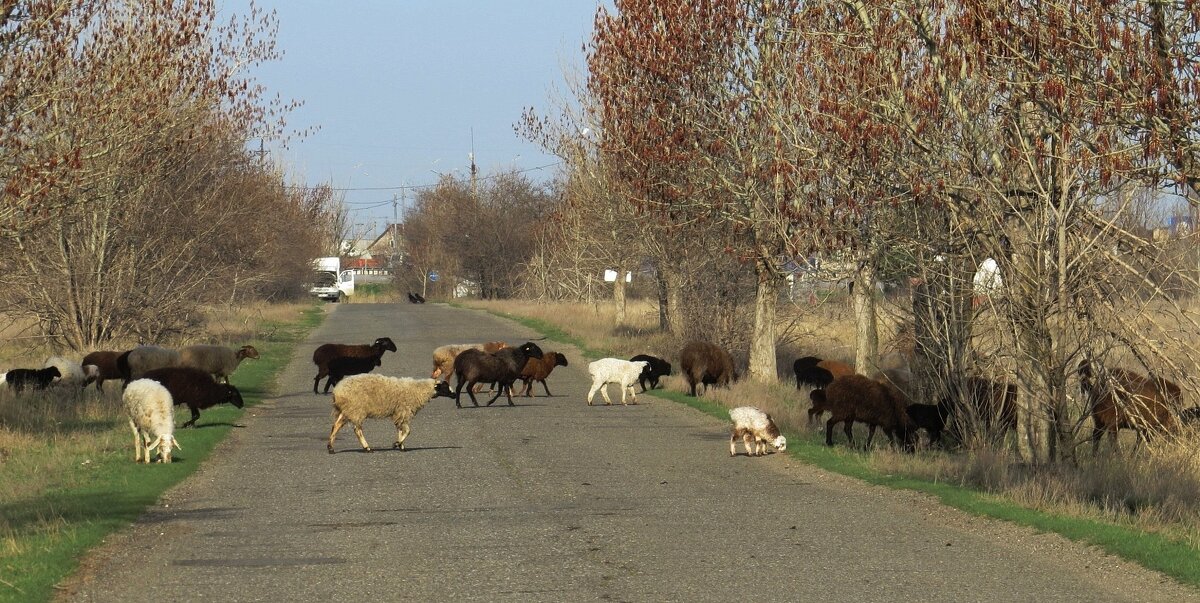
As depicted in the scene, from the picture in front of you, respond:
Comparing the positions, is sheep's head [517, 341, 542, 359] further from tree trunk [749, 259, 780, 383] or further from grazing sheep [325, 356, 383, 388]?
tree trunk [749, 259, 780, 383]

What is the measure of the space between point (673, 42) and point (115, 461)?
40.3ft

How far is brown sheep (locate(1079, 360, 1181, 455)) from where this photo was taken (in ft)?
51.2

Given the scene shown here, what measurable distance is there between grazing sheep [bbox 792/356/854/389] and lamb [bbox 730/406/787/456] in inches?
318

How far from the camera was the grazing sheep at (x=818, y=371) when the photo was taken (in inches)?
1033

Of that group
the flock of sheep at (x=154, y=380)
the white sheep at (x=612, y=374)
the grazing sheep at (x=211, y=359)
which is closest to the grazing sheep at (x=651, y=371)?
the white sheep at (x=612, y=374)

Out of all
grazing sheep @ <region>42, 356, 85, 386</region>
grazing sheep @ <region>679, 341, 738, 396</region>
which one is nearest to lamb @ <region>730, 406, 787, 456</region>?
grazing sheep @ <region>679, 341, 738, 396</region>

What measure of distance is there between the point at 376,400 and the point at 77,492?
13.3 feet

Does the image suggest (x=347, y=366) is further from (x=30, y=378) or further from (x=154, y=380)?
(x=154, y=380)

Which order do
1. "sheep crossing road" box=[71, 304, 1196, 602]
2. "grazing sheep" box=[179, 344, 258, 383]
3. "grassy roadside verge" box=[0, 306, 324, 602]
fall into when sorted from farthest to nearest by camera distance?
"grazing sheep" box=[179, 344, 258, 383] < "grassy roadside verge" box=[0, 306, 324, 602] < "sheep crossing road" box=[71, 304, 1196, 602]

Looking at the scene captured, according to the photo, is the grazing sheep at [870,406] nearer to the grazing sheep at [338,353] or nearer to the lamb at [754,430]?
the lamb at [754,430]

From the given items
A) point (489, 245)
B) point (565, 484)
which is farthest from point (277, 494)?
point (489, 245)

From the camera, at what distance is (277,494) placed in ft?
46.5

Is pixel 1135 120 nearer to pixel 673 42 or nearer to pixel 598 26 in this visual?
pixel 673 42

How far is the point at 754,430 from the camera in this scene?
1762cm
